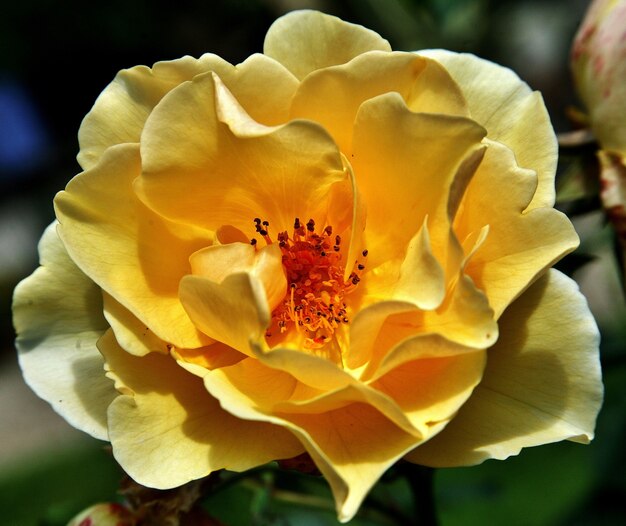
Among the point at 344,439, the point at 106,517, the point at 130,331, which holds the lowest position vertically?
the point at 106,517

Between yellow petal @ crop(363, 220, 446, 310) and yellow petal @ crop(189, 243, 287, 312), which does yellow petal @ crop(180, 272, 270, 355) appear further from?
yellow petal @ crop(363, 220, 446, 310)

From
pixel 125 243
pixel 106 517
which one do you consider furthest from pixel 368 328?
pixel 106 517

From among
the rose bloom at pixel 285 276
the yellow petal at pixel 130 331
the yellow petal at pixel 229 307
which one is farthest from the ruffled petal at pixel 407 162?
the yellow petal at pixel 130 331

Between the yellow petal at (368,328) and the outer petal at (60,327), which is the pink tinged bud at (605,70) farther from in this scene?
the outer petal at (60,327)

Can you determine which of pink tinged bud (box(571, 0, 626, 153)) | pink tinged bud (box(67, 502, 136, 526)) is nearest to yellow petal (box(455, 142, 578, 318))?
pink tinged bud (box(571, 0, 626, 153))

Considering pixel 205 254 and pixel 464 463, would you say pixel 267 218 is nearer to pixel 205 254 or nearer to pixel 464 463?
pixel 205 254

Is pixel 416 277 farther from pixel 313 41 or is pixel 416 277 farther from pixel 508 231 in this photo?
pixel 313 41
